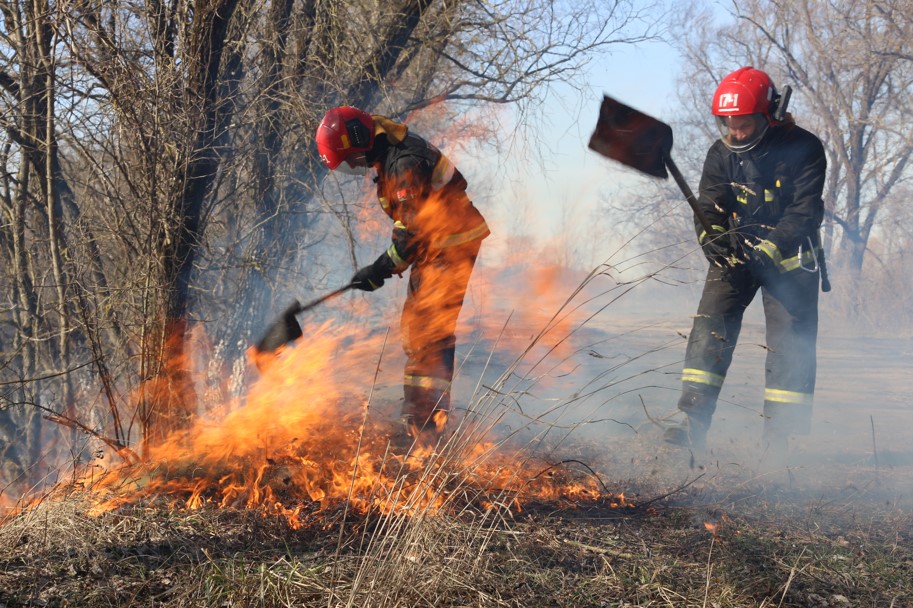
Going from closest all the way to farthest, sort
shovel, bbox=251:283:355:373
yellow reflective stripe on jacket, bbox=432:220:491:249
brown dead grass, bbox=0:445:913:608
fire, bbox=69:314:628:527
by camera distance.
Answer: brown dead grass, bbox=0:445:913:608 → fire, bbox=69:314:628:527 → shovel, bbox=251:283:355:373 → yellow reflective stripe on jacket, bbox=432:220:491:249

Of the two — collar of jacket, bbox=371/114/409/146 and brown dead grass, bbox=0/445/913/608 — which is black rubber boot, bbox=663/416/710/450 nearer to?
brown dead grass, bbox=0/445/913/608

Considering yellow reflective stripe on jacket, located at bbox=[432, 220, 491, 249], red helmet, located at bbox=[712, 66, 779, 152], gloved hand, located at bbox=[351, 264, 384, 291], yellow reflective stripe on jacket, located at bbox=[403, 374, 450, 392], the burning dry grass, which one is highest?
red helmet, located at bbox=[712, 66, 779, 152]

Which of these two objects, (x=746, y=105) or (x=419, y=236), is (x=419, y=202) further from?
(x=746, y=105)

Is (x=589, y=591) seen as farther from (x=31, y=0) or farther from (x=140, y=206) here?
(x=31, y=0)

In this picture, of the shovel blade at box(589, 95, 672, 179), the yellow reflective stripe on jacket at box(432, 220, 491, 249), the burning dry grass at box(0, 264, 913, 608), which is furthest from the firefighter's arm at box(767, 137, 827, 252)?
the yellow reflective stripe on jacket at box(432, 220, 491, 249)

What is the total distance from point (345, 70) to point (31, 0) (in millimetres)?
2489

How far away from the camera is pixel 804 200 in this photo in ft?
16.2

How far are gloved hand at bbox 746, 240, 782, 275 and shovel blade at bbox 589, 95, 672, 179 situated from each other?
814 mm

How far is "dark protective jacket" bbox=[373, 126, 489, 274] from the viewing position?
4742mm

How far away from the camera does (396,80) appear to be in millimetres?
7348

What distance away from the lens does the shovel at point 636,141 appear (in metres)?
5.03

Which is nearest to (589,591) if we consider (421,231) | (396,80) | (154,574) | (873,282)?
(154,574)

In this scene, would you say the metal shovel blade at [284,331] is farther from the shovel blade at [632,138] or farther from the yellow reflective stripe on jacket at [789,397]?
the yellow reflective stripe on jacket at [789,397]

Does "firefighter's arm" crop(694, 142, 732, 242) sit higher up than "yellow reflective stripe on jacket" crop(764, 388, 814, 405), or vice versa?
"firefighter's arm" crop(694, 142, 732, 242)
